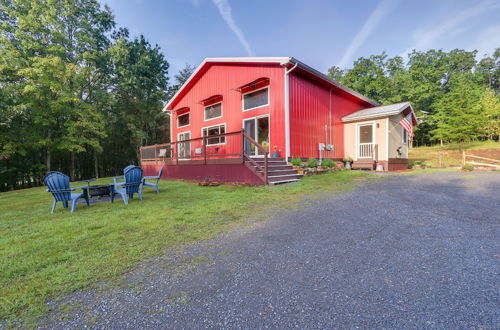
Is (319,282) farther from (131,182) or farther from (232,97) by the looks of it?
(232,97)

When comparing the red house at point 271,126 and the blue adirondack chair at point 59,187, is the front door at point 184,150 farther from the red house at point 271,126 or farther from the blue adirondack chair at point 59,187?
the blue adirondack chair at point 59,187

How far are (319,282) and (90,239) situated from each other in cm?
297

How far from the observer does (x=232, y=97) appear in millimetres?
11062

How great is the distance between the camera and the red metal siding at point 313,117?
9125mm

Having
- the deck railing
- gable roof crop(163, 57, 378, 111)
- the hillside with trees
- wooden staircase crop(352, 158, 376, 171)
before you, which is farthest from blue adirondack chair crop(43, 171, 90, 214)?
the hillside with trees

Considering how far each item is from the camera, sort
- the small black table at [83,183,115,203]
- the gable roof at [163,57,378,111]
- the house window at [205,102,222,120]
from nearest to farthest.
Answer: the small black table at [83,183,115,203], the gable roof at [163,57,378,111], the house window at [205,102,222,120]

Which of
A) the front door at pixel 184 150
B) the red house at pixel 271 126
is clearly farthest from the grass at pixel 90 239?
the front door at pixel 184 150

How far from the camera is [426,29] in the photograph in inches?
513

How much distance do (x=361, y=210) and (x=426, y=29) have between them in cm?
1590

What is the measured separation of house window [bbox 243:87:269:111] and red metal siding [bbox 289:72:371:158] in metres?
1.28

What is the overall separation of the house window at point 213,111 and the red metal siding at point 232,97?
32 centimetres

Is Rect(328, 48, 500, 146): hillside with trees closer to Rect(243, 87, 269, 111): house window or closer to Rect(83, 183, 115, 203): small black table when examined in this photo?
Rect(243, 87, 269, 111): house window

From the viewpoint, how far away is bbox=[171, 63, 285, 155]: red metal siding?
902 centimetres

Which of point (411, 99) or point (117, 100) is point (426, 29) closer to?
point (411, 99)
